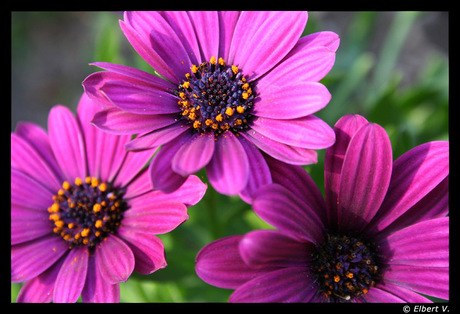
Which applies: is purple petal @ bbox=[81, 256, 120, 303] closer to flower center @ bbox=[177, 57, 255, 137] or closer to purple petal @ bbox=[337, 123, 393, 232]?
flower center @ bbox=[177, 57, 255, 137]

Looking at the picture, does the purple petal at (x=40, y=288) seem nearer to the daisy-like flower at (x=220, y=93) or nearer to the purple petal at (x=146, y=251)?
the purple petal at (x=146, y=251)

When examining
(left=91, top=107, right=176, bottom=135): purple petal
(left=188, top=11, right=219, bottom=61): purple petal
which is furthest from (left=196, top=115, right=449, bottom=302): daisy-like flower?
(left=188, top=11, right=219, bottom=61): purple petal

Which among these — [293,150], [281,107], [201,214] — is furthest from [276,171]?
[201,214]

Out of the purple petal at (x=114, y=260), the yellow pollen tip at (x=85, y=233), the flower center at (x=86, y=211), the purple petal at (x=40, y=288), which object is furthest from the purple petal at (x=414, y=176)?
the purple petal at (x=40, y=288)

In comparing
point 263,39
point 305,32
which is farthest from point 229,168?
point 305,32
